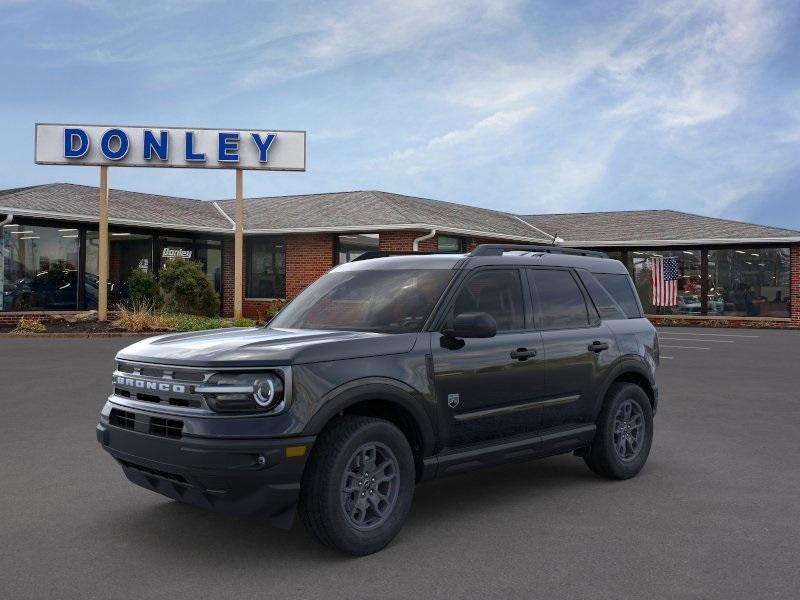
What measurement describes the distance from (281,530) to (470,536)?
1.23m

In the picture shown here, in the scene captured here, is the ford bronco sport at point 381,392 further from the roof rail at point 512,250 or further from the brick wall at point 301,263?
the brick wall at point 301,263

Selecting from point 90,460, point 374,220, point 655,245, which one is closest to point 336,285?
point 90,460

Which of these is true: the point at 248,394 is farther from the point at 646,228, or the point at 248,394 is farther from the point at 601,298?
the point at 646,228

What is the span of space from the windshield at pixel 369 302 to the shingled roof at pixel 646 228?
85.8 feet

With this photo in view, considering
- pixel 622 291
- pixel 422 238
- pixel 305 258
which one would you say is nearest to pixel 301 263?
pixel 305 258

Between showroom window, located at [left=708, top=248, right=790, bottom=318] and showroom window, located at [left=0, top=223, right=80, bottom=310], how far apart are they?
2278 cm

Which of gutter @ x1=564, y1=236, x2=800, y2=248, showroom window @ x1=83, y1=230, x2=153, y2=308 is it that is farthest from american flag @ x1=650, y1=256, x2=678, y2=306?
showroom window @ x1=83, y1=230, x2=153, y2=308

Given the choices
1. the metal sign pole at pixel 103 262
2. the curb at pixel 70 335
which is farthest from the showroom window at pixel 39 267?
the curb at pixel 70 335

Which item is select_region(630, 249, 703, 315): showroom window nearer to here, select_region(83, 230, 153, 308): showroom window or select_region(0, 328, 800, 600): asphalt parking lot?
select_region(83, 230, 153, 308): showroom window

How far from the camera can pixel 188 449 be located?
4.44 m

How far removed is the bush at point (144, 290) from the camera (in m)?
25.0

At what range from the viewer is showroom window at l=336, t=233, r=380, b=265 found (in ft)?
88.6

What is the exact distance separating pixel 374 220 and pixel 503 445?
849 inches

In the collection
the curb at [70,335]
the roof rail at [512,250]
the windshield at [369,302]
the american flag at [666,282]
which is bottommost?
the curb at [70,335]
